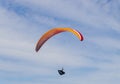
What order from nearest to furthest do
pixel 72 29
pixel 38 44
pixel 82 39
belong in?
pixel 82 39, pixel 72 29, pixel 38 44

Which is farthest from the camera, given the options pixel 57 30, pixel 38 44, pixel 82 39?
pixel 38 44

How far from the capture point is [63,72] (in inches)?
2126

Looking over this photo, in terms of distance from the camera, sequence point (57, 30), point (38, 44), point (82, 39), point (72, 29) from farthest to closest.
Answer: point (38, 44) → point (57, 30) → point (72, 29) → point (82, 39)

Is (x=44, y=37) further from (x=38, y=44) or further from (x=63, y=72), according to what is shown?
(x=63, y=72)

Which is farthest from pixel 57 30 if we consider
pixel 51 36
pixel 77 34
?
pixel 77 34

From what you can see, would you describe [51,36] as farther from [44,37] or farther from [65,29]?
[65,29]

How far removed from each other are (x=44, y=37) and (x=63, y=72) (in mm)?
6246

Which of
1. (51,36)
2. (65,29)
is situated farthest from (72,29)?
(51,36)

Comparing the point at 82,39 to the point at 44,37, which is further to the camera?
the point at 44,37

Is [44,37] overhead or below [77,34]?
overhead

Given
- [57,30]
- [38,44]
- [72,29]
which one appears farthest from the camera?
[38,44]

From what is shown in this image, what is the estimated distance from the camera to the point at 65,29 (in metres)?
50.5

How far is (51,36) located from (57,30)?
2.40 meters

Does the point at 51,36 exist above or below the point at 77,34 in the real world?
above
